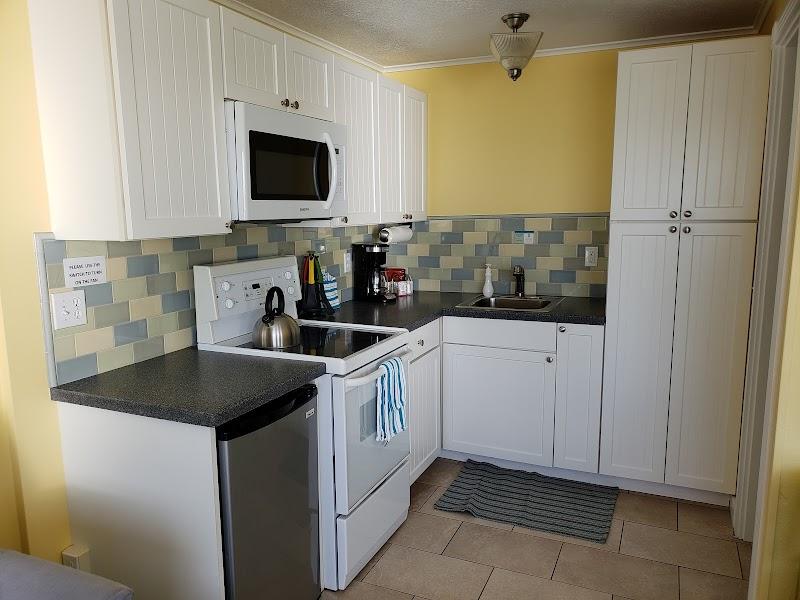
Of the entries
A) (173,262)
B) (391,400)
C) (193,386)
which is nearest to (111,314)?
(173,262)

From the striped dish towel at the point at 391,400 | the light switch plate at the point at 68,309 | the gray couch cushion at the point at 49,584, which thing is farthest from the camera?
the striped dish towel at the point at 391,400

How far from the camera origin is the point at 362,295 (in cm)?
Answer: 360

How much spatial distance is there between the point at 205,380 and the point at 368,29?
1.95 metres

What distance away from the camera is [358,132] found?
3.04 meters

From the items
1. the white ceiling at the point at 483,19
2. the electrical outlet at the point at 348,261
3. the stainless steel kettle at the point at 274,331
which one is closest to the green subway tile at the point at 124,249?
the stainless steel kettle at the point at 274,331

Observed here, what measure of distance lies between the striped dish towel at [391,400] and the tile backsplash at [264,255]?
32.0 inches

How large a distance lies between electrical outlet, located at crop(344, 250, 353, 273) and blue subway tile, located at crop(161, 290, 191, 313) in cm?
125

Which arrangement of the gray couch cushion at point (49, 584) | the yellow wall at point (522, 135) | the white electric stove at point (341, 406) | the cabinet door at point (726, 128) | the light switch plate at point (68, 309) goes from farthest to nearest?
the yellow wall at point (522, 135)
the cabinet door at point (726, 128)
the white electric stove at point (341, 406)
the light switch plate at point (68, 309)
the gray couch cushion at point (49, 584)

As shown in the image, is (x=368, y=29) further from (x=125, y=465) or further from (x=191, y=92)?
(x=125, y=465)

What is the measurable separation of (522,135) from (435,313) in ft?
4.06

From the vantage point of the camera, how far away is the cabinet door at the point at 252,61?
2180 mm

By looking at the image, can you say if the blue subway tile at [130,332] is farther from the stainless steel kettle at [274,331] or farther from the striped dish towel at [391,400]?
the striped dish towel at [391,400]

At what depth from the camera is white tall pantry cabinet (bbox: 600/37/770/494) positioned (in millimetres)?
2699

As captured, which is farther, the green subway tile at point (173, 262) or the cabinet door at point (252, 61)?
the green subway tile at point (173, 262)
